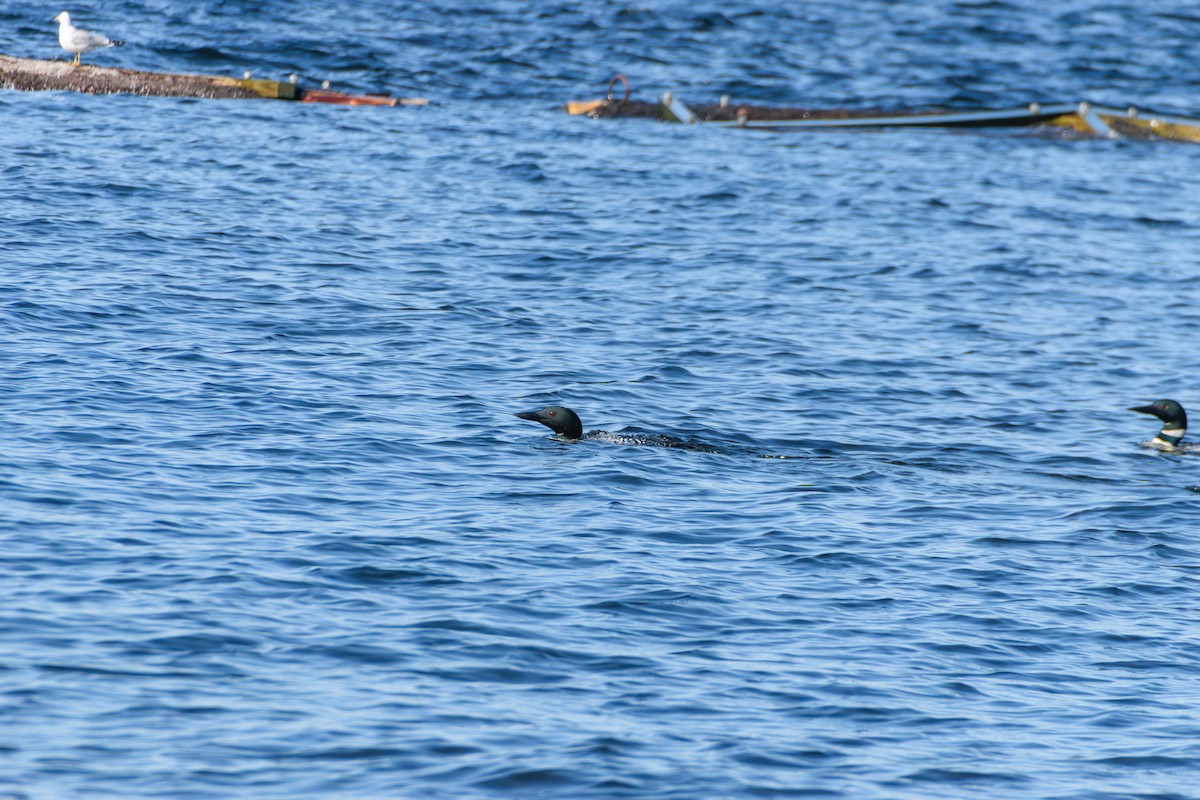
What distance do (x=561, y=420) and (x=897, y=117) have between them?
2512 centimetres

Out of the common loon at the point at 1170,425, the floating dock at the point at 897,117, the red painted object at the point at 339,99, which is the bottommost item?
the common loon at the point at 1170,425

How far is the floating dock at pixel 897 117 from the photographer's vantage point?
38250 millimetres

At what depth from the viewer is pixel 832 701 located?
10867 millimetres

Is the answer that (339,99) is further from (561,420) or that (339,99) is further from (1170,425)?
(1170,425)

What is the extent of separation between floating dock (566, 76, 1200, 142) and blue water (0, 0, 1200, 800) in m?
1.12

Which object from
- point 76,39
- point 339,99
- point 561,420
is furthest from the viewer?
point 339,99

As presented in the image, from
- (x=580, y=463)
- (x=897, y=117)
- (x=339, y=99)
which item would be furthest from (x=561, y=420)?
(x=897, y=117)

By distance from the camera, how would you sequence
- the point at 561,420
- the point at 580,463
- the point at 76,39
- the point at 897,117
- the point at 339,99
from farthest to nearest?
1. the point at 897,117
2. the point at 339,99
3. the point at 76,39
4. the point at 561,420
5. the point at 580,463

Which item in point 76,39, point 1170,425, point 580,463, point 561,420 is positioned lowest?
point 1170,425

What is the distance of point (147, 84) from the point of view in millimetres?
34250

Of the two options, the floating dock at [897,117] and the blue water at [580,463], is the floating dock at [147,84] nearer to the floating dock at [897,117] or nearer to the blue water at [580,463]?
the blue water at [580,463]

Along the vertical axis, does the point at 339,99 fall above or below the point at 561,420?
above

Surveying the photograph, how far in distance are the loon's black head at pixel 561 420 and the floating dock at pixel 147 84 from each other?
2051 centimetres

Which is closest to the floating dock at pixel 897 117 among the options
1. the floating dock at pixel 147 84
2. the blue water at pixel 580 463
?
the blue water at pixel 580 463
